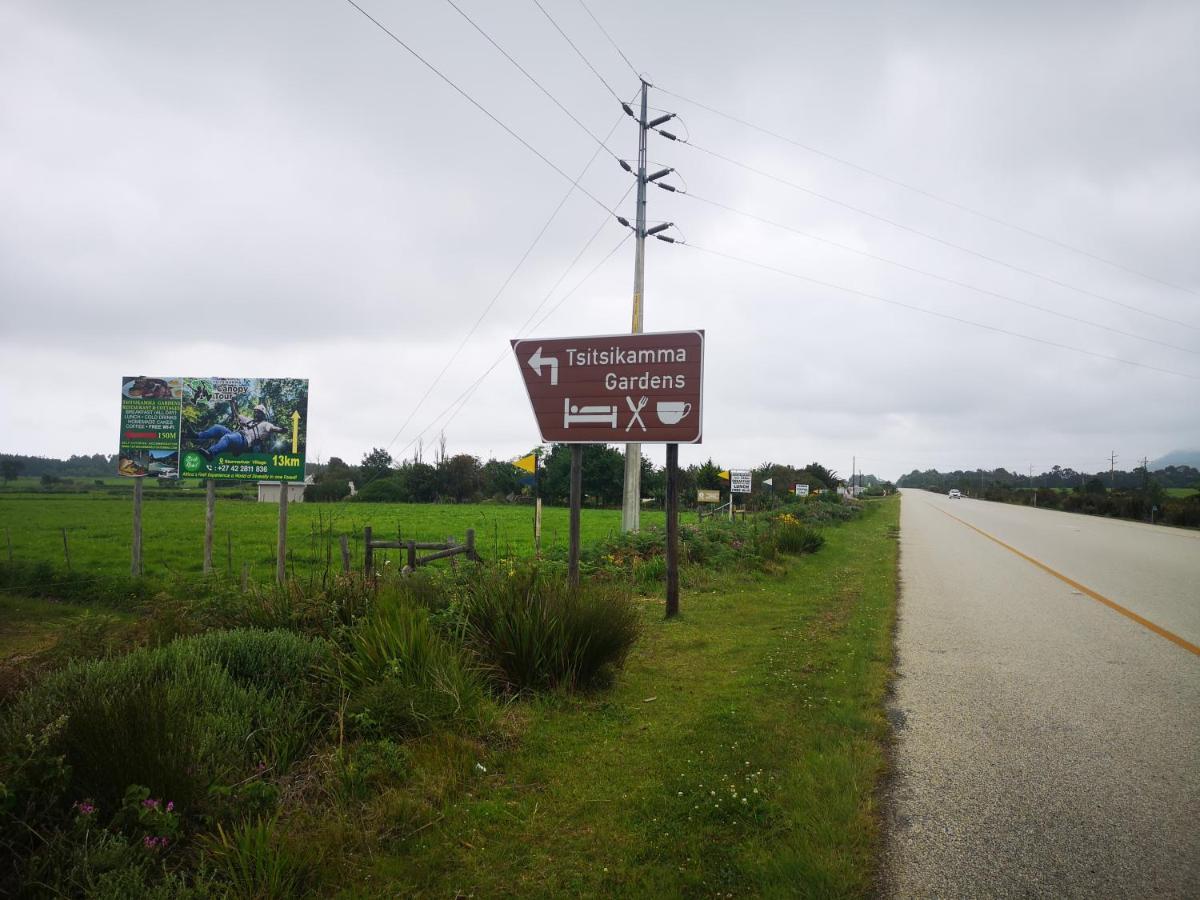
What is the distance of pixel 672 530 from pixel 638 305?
464 inches

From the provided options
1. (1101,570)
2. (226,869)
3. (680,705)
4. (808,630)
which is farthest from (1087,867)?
(1101,570)

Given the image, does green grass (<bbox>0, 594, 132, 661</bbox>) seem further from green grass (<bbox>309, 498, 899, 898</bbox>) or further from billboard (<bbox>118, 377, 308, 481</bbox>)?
green grass (<bbox>309, 498, 899, 898</bbox>)

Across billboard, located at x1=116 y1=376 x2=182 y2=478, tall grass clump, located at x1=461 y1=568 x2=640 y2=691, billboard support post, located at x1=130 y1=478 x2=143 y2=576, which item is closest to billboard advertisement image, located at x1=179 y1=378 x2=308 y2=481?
billboard, located at x1=116 y1=376 x2=182 y2=478

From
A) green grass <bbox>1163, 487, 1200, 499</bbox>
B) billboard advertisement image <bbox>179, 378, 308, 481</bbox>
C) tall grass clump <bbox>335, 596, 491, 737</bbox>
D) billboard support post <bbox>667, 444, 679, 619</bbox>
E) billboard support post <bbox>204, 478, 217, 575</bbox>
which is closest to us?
tall grass clump <bbox>335, 596, 491, 737</bbox>

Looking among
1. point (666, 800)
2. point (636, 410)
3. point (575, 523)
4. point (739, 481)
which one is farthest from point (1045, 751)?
point (739, 481)

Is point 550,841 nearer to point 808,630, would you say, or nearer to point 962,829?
point 962,829

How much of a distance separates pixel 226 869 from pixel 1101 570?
16.1 meters

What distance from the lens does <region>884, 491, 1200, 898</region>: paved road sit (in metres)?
3.21

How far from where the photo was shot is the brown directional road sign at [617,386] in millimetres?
8469

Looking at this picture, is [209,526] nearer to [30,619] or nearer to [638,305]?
[30,619]

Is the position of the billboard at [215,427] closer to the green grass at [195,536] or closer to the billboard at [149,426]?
the billboard at [149,426]

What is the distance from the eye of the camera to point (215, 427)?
13.5m

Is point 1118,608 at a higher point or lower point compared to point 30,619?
higher

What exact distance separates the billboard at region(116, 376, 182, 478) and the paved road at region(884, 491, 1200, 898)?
13.1m
